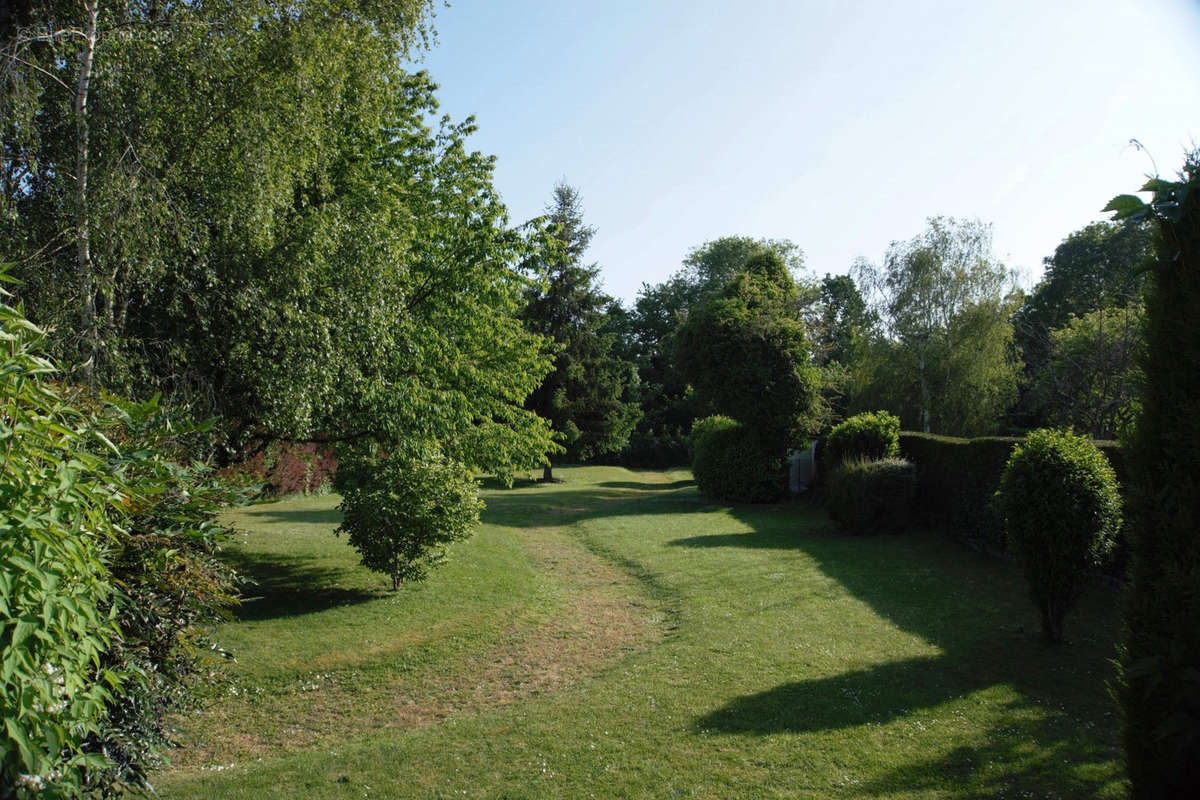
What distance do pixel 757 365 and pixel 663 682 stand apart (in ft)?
51.4

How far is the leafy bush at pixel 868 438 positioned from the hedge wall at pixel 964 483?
58 cm

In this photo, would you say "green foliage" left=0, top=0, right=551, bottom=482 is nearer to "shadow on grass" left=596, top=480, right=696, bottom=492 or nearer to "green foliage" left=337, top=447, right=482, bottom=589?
"green foliage" left=337, top=447, right=482, bottom=589

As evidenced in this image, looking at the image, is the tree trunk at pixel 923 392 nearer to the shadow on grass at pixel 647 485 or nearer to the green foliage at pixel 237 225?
the shadow on grass at pixel 647 485

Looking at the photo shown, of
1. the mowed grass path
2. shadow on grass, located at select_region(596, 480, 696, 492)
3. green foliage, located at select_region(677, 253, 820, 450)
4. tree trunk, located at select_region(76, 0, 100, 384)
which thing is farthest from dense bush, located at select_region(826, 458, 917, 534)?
shadow on grass, located at select_region(596, 480, 696, 492)

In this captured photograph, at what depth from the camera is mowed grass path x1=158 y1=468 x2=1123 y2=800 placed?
18.1ft

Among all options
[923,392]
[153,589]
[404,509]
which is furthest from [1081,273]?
[153,589]

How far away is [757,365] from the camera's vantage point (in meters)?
22.4

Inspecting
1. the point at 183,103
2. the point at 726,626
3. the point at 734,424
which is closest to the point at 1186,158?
the point at 726,626

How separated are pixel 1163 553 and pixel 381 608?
1025 cm

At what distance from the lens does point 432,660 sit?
948 cm

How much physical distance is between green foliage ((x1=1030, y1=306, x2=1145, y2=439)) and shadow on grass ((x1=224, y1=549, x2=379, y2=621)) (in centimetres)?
1722

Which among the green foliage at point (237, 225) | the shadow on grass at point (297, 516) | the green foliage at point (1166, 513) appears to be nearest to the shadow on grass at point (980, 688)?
the green foliage at point (1166, 513)

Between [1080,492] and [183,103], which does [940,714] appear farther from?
[183,103]

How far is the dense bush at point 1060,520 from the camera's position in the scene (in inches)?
319
